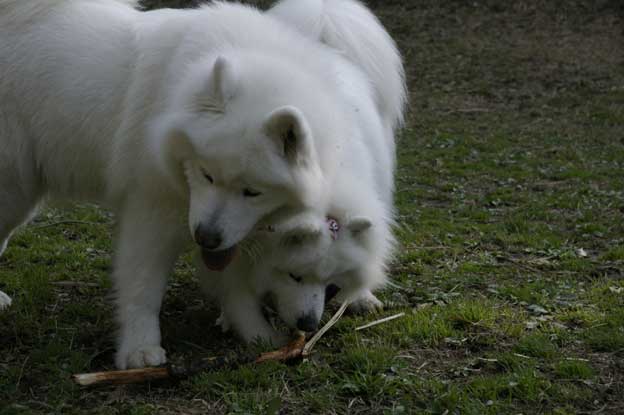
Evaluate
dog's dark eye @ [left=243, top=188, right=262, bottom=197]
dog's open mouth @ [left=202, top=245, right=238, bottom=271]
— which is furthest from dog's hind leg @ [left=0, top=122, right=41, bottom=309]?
dog's dark eye @ [left=243, top=188, right=262, bottom=197]

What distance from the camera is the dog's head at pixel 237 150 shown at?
3076mm

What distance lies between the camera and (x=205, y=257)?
360 centimetres

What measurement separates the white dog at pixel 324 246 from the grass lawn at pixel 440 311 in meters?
0.22

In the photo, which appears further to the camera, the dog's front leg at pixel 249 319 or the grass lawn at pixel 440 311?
the dog's front leg at pixel 249 319

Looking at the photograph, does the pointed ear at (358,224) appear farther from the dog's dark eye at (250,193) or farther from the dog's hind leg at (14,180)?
the dog's hind leg at (14,180)

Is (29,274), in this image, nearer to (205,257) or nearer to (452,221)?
(205,257)

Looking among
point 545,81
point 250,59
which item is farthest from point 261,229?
point 545,81

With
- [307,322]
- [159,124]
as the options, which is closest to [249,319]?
[307,322]

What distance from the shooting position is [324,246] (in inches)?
142

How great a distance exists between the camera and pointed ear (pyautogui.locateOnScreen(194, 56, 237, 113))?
10.3 ft

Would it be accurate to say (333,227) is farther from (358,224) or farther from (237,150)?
(237,150)

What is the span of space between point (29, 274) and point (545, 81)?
32.7 ft

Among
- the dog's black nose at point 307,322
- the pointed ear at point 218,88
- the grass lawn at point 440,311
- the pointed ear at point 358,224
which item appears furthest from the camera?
the dog's black nose at point 307,322

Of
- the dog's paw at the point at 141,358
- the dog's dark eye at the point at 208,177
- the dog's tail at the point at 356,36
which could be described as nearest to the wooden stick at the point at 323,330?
the dog's paw at the point at 141,358
